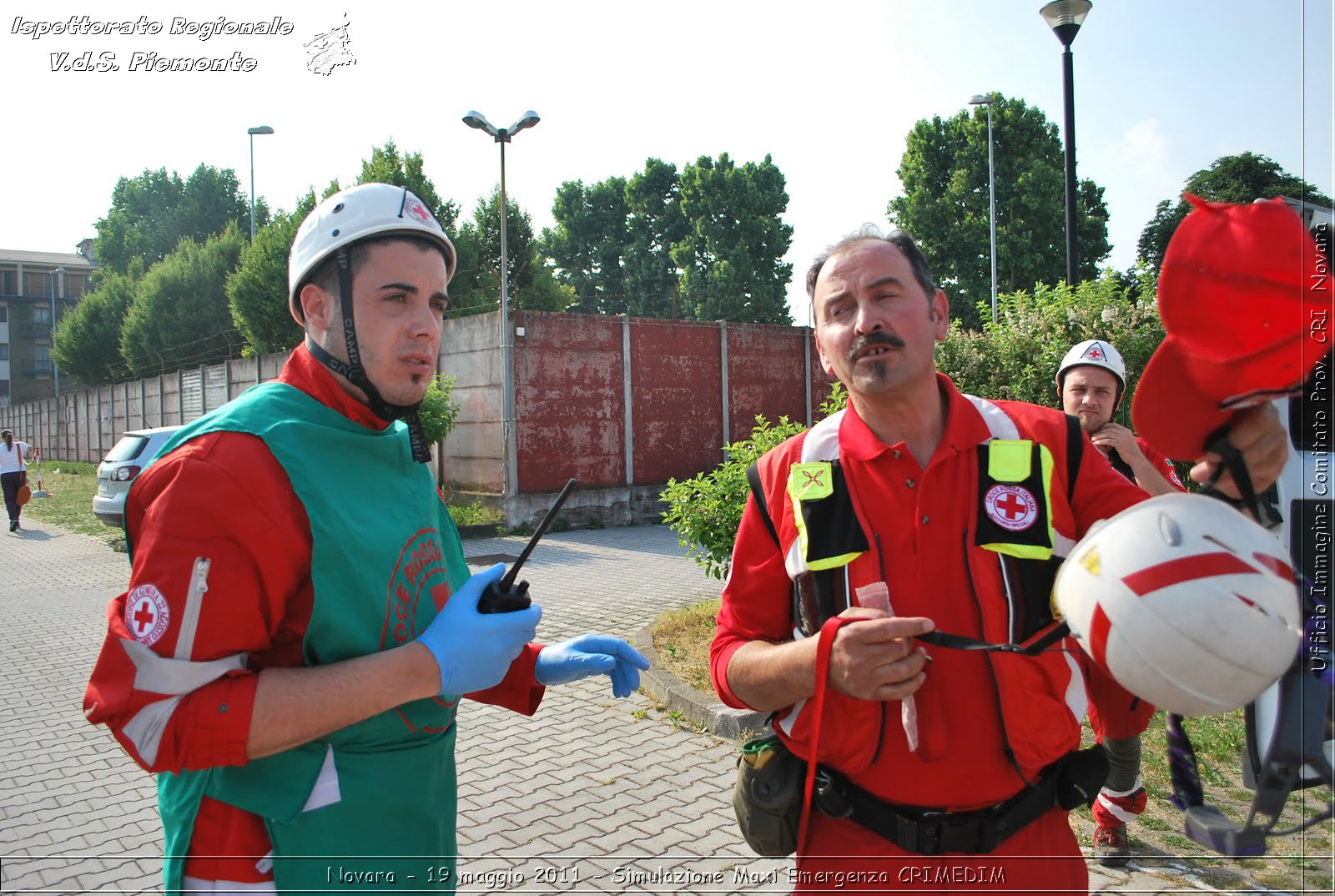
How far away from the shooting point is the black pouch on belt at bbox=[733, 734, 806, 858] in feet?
6.55

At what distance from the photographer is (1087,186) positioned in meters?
33.1

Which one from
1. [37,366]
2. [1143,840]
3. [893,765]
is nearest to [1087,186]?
[1143,840]

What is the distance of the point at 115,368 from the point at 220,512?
155ft

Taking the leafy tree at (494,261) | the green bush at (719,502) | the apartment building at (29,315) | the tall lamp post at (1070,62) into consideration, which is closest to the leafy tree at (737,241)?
the leafy tree at (494,261)

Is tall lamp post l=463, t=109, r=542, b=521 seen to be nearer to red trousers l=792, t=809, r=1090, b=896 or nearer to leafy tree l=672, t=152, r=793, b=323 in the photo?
red trousers l=792, t=809, r=1090, b=896

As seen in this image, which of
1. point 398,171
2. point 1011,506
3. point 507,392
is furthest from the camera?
point 398,171

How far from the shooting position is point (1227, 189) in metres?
9.07

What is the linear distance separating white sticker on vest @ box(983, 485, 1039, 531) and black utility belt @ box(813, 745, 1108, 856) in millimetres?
555

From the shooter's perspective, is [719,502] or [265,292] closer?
[719,502]

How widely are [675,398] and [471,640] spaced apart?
638 inches

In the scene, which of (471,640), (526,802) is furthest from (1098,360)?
(526,802)

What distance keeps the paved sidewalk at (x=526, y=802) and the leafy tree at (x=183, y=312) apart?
100 feet

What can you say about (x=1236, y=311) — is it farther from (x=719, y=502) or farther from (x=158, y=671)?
(x=719, y=502)

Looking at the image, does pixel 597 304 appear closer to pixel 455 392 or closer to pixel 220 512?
pixel 455 392
